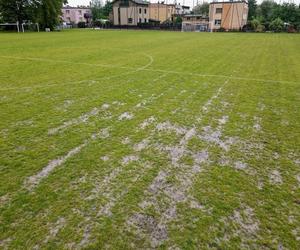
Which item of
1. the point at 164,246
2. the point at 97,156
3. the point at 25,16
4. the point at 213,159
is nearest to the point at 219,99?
the point at 213,159

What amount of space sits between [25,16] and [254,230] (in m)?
41.9

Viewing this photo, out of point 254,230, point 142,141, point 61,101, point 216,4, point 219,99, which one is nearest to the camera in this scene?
point 254,230

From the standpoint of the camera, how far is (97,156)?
3.80 meters

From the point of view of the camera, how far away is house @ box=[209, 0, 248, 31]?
46.6 m

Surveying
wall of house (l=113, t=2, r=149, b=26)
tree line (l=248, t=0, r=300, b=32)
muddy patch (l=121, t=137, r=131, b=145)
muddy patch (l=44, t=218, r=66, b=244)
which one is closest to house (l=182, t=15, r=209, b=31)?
tree line (l=248, t=0, r=300, b=32)

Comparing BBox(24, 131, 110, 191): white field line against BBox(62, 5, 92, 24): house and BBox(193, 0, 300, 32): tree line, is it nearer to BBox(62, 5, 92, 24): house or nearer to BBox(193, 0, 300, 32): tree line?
BBox(193, 0, 300, 32): tree line

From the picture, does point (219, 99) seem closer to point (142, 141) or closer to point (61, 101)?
point (142, 141)

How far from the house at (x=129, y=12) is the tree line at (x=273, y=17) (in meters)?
24.0

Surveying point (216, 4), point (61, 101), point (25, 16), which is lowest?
point (61, 101)

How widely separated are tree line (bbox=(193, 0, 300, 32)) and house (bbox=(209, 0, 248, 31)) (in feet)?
6.98

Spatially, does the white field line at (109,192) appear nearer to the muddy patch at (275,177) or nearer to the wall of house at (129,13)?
the muddy patch at (275,177)

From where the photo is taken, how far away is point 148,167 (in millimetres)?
3576

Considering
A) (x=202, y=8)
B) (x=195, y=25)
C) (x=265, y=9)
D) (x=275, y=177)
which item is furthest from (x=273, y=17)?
(x=275, y=177)

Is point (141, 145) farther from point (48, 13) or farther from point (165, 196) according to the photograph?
point (48, 13)
